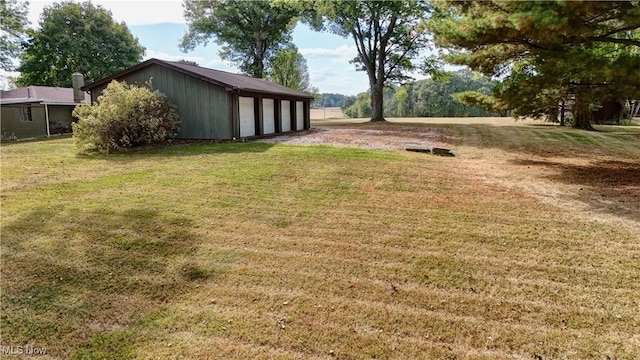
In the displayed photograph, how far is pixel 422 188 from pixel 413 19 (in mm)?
24598

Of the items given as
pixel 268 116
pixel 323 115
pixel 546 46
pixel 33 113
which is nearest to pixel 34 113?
pixel 33 113

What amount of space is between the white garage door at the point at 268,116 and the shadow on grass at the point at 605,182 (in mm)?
11566

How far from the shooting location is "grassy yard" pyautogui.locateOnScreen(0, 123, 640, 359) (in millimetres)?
3195

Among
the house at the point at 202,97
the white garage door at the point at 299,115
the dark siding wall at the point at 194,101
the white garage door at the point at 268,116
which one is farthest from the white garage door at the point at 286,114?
the dark siding wall at the point at 194,101

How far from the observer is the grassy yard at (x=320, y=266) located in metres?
3.20

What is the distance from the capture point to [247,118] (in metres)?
16.7

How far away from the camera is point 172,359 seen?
297cm

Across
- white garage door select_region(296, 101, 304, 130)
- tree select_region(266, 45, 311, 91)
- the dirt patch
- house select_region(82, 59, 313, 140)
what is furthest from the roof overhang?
tree select_region(266, 45, 311, 91)

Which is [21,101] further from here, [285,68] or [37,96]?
[285,68]

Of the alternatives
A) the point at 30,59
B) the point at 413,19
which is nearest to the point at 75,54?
the point at 30,59

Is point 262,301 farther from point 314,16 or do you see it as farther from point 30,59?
point 30,59

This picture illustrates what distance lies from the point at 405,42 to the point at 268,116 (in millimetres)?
16187

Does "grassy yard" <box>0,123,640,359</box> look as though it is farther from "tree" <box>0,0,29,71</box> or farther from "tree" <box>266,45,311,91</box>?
"tree" <box>266,45,311,91</box>

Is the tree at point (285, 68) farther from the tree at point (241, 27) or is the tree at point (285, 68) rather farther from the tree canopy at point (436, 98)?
the tree canopy at point (436, 98)
